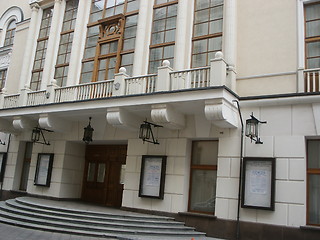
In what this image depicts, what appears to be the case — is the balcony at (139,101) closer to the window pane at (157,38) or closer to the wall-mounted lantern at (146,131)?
the wall-mounted lantern at (146,131)

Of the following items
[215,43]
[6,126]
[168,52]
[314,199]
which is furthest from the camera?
[6,126]

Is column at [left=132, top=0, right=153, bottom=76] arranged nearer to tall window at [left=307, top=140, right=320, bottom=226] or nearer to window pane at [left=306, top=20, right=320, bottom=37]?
window pane at [left=306, top=20, right=320, bottom=37]

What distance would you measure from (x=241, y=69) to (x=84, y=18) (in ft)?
29.0

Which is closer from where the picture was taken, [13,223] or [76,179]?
[13,223]

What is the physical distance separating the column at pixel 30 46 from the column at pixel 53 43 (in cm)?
160

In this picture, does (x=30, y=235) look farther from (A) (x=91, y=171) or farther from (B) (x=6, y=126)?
(B) (x=6, y=126)

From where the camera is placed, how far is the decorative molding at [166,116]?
11984 millimetres

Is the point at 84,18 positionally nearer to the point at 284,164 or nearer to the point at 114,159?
the point at 114,159

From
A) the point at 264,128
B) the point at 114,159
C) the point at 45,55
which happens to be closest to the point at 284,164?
the point at 264,128

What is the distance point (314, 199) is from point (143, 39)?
8852mm

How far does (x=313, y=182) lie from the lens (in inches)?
422

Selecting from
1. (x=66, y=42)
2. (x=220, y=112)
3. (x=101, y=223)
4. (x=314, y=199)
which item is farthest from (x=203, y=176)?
(x=66, y=42)

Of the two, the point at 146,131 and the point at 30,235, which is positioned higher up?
the point at 146,131

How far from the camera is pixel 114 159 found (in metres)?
16.5
